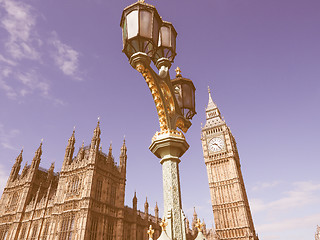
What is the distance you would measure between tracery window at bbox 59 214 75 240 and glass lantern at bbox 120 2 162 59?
2974 centimetres

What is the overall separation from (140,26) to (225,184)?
5585 centimetres

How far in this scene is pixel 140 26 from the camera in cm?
454

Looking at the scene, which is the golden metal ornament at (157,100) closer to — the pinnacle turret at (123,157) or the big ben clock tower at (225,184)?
the pinnacle turret at (123,157)

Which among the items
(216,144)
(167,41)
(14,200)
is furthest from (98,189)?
(216,144)

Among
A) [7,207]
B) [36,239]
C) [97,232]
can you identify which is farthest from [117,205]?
[7,207]

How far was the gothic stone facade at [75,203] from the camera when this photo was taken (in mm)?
28984

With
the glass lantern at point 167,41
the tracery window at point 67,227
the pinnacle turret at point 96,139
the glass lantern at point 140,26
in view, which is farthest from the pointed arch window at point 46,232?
the glass lantern at point 140,26

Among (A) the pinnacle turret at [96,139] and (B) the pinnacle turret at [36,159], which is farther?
(B) the pinnacle turret at [36,159]

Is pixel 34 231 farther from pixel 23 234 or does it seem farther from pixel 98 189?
pixel 98 189

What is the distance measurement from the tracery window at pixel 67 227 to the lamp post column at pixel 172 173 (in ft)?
94.6

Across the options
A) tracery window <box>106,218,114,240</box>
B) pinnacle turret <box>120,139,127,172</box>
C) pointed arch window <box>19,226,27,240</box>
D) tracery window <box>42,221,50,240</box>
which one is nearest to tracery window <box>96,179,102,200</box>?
tracery window <box>106,218,114,240</box>

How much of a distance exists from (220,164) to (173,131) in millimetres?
56541

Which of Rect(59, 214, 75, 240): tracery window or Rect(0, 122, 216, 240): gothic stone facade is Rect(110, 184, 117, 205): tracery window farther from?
Rect(59, 214, 75, 240): tracery window

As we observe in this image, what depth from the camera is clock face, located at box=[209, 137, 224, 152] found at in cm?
5964
